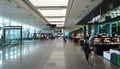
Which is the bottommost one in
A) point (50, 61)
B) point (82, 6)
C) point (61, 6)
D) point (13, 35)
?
point (50, 61)

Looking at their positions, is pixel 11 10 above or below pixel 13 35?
above

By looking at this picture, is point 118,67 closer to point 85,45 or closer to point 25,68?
point 85,45

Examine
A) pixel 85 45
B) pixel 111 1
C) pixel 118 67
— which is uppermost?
pixel 111 1

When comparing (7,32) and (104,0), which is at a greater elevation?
(104,0)

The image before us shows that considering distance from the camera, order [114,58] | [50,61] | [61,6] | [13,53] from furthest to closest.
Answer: [61,6]
[13,53]
[50,61]
[114,58]

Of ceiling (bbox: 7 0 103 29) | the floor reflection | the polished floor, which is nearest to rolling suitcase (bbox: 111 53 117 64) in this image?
the polished floor

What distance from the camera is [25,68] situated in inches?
315

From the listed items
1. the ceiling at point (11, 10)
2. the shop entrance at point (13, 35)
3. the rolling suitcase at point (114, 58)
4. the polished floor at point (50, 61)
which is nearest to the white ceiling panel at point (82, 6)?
the polished floor at point (50, 61)

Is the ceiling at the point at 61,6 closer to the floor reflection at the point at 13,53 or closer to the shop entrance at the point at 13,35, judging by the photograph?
the floor reflection at the point at 13,53

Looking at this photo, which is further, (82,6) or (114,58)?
(82,6)

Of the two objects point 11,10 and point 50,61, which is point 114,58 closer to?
point 50,61

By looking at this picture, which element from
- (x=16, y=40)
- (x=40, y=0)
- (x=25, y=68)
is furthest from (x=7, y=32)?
(x=25, y=68)

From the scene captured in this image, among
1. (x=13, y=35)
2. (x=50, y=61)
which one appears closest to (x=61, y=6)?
(x=50, y=61)

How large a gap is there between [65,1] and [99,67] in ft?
21.4
